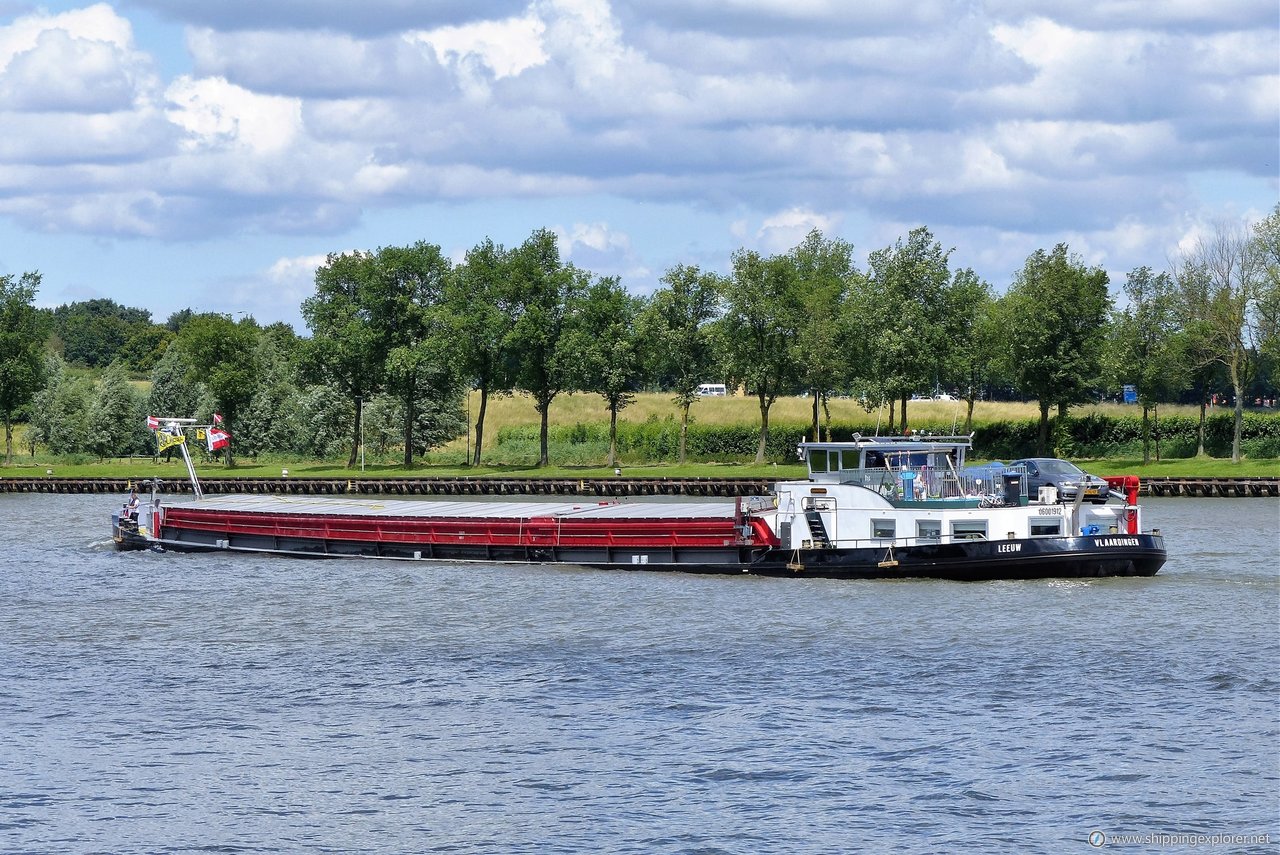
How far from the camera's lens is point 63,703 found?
35469mm

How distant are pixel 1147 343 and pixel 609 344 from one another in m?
38.6

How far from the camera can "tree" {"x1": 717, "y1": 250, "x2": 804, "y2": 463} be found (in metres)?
112

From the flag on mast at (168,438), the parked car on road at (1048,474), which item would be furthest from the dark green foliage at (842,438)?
the flag on mast at (168,438)

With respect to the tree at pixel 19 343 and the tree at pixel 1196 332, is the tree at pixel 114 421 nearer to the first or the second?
the tree at pixel 19 343

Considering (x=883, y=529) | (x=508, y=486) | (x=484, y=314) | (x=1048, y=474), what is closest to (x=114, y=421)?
(x=484, y=314)

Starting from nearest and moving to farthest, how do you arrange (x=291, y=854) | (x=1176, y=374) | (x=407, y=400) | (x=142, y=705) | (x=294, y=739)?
(x=291, y=854)
(x=294, y=739)
(x=142, y=705)
(x=1176, y=374)
(x=407, y=400)

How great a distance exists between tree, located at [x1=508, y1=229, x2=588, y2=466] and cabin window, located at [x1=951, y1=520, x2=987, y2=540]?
65841 mm

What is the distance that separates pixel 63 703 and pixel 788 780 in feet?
57.4

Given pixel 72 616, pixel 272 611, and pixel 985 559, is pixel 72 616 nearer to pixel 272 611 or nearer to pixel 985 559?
pixel 272 611

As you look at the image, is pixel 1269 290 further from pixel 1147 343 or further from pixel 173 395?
pixel 173 395

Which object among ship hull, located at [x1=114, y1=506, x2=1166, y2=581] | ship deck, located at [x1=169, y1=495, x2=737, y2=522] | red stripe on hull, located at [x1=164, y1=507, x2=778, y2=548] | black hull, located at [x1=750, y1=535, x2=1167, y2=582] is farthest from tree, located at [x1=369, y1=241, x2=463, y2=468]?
black hull, located at [x1=750, y1=535, x2=1167, y2=582]

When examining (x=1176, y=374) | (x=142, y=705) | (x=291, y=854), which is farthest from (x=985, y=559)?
(x=1176, y=374)

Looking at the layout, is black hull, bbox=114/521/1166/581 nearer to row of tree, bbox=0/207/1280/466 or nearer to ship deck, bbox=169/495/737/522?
ship deck, bbox=169/495/737/522

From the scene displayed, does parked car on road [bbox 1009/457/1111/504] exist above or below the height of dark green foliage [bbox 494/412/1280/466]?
below
